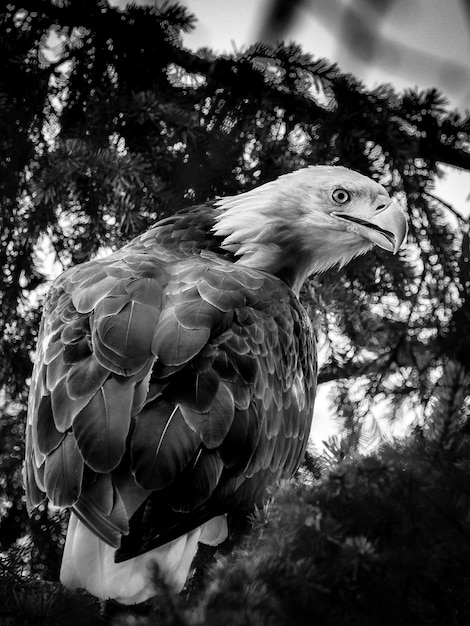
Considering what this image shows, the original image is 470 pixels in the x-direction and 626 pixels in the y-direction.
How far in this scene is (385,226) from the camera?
3.97 metres

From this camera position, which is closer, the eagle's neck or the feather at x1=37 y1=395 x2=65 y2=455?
the feather at x1=37 y1=395 x2=65 y2=455

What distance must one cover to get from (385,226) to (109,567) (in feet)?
7.48

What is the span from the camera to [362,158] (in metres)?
4.19

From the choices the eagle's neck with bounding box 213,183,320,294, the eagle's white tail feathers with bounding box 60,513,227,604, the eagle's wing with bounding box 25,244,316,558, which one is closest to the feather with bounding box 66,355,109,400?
the eagle's wing with bounding box 25,244,316,558

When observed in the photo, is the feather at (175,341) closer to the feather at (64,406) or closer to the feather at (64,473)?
the feather at (64,406)

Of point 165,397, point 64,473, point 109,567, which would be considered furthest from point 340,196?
point 109,567

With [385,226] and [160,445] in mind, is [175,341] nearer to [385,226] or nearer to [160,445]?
[160,445]

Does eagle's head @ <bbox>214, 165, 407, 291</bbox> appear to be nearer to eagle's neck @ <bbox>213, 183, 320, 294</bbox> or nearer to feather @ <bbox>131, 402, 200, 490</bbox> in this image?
eagle's neck @ <bbox>213, 183, 320, 294</bbox>

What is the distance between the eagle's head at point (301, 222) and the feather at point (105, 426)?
1670 mm

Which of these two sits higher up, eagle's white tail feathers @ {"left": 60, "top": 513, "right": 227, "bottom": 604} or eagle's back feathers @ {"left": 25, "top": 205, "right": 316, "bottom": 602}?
eagle's back feathers @ {"left": 25, "top": 205, "right": 316, "bottom": 602}

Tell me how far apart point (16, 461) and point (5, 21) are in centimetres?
243

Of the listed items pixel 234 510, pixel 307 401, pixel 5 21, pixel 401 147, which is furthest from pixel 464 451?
pixel 5 21

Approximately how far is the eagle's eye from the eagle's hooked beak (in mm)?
122

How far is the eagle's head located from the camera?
416cm
